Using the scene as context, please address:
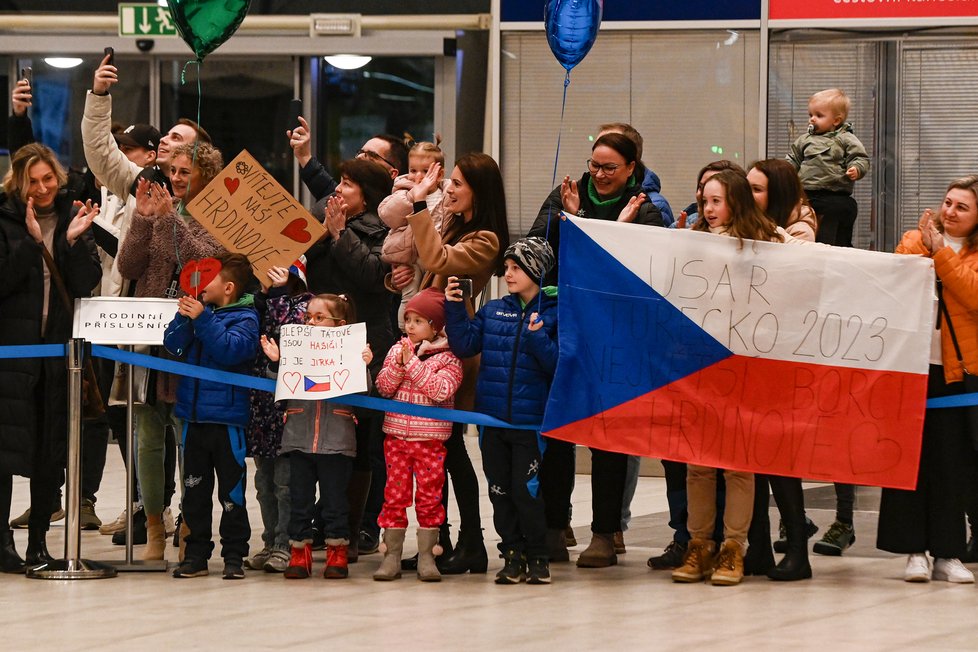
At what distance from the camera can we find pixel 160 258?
8984 millimetres

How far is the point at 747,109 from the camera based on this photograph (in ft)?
47.3

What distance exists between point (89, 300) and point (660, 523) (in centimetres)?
392

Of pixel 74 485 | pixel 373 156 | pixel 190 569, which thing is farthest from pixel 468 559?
pixel 373 156

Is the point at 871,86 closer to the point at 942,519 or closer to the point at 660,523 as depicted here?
the point at 660,523

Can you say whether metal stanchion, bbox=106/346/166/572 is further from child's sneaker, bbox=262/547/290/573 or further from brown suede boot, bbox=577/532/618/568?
brown suede boot, bbox=577/532/618/568

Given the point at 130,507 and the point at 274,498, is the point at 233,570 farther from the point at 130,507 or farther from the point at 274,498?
the point at 130,507

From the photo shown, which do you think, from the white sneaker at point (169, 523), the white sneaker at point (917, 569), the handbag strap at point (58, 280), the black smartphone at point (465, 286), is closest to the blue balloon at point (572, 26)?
the black smartphone at point (465, 286)

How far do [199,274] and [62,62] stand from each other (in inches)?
350

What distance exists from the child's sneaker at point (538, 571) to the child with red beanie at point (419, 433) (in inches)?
17.7

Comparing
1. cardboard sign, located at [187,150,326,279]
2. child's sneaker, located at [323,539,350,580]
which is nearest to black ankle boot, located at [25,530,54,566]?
child's sneaker, located at [323,539,350,580]

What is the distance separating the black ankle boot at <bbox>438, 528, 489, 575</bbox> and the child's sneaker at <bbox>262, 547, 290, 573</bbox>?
77 cm

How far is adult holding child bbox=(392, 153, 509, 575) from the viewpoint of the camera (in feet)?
27.9

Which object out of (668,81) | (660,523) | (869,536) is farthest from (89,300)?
(668,81)

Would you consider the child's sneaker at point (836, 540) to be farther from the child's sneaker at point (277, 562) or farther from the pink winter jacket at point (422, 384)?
the child's sneaker at point (277, 562)
